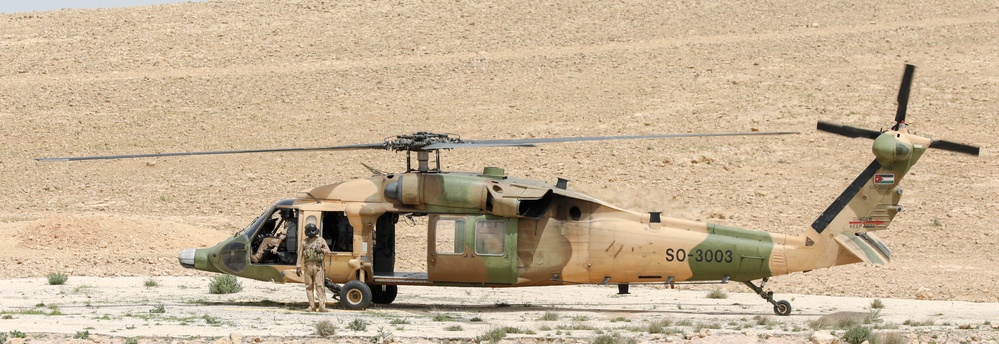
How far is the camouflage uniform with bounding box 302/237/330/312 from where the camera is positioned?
20.3m

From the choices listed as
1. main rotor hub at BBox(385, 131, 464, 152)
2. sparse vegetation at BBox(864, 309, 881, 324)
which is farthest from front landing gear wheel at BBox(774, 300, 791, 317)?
main rotor hub at BBox(385, 131, 464, 152)

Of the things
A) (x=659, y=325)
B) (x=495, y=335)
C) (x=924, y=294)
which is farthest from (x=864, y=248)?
(x=924, y=294)

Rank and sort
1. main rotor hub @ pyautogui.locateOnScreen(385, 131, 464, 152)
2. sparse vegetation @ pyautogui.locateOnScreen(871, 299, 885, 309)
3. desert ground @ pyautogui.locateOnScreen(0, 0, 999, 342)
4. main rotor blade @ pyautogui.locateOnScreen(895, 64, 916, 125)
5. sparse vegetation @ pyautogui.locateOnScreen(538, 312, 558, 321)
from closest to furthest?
main rotor hub @ pyautogui.locateOnScreen(385, 131, 464, 152) → sparse vegetation @ pyautogui.locateOnScreen(538, 312, 558, 321) → main rotor blade @ pyautogui.locateOnScreen(895, 64, 916, 125) → sparse vegetation @ pyautogui.locateOnScreen(871, 299, 885, 309) → desert ground @ pyautogui.locateOnScreen(0, 0, 999, 342)

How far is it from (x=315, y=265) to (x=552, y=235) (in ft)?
12.0

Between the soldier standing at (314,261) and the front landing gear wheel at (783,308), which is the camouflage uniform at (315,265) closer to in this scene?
the soldier standing at (314,261)

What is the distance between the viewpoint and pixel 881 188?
66.3 feet

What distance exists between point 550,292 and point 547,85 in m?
25.2

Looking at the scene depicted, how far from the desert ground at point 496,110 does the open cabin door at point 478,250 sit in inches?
202

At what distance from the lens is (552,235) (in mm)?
20516

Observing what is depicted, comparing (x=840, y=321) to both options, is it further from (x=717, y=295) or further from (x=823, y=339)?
(x=717, y=295)

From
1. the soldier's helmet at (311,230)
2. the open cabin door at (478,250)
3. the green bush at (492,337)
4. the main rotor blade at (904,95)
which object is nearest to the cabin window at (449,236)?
the open cabin door at (478,250)

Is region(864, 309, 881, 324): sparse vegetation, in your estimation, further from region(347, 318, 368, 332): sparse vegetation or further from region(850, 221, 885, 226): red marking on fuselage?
region(347, 318, 368, 332): sparse vegetation

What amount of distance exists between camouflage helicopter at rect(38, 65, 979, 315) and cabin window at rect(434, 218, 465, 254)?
0.02 m

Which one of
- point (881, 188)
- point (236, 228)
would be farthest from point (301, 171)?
point (881, 188)
